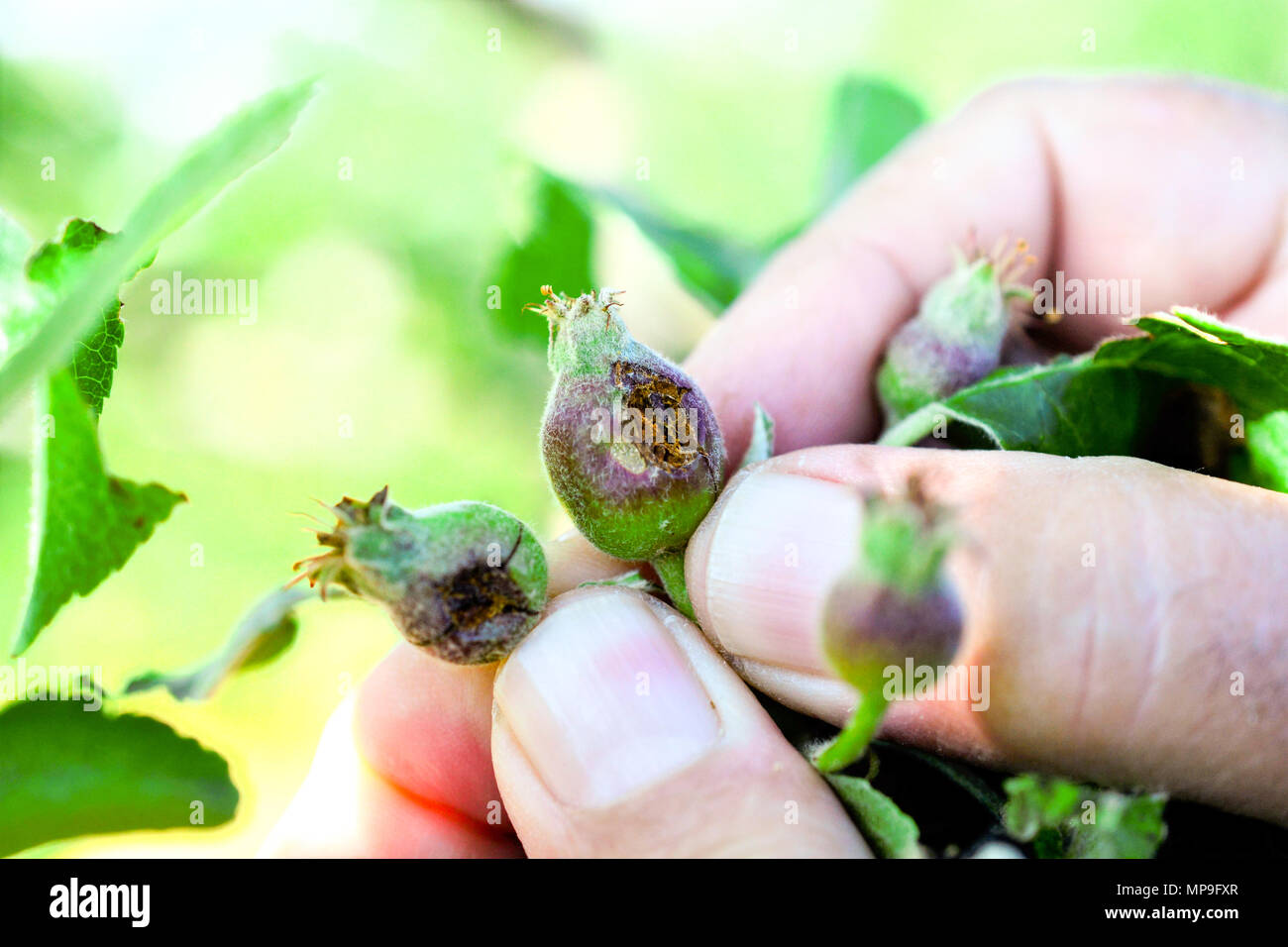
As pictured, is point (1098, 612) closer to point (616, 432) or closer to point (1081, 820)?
point (1081, 820)

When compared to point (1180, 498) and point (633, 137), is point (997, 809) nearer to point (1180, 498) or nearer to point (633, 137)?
point (1180, 498)

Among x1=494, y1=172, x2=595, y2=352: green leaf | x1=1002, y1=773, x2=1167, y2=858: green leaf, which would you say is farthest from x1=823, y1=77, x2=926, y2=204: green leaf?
x1=1002, y1=773, x2=1167, y2=858: green leaf

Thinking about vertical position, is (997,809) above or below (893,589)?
below

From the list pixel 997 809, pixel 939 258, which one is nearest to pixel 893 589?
pixel 997 809

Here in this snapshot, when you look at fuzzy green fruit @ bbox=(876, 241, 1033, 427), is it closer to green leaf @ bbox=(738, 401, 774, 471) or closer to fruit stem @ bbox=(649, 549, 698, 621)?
green leaf @ bbox=(738, 401, 774, 471)

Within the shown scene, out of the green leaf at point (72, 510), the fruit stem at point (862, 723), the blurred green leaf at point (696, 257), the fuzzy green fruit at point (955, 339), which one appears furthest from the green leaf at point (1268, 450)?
the green leaf at point (72, 510)

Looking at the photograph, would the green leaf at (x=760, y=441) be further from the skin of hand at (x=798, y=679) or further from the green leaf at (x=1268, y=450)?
the green leaf at (x=1268, y=450)

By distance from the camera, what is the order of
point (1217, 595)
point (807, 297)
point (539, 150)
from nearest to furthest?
point (1217, 595) < point (807, 297) < point (539, 150)
